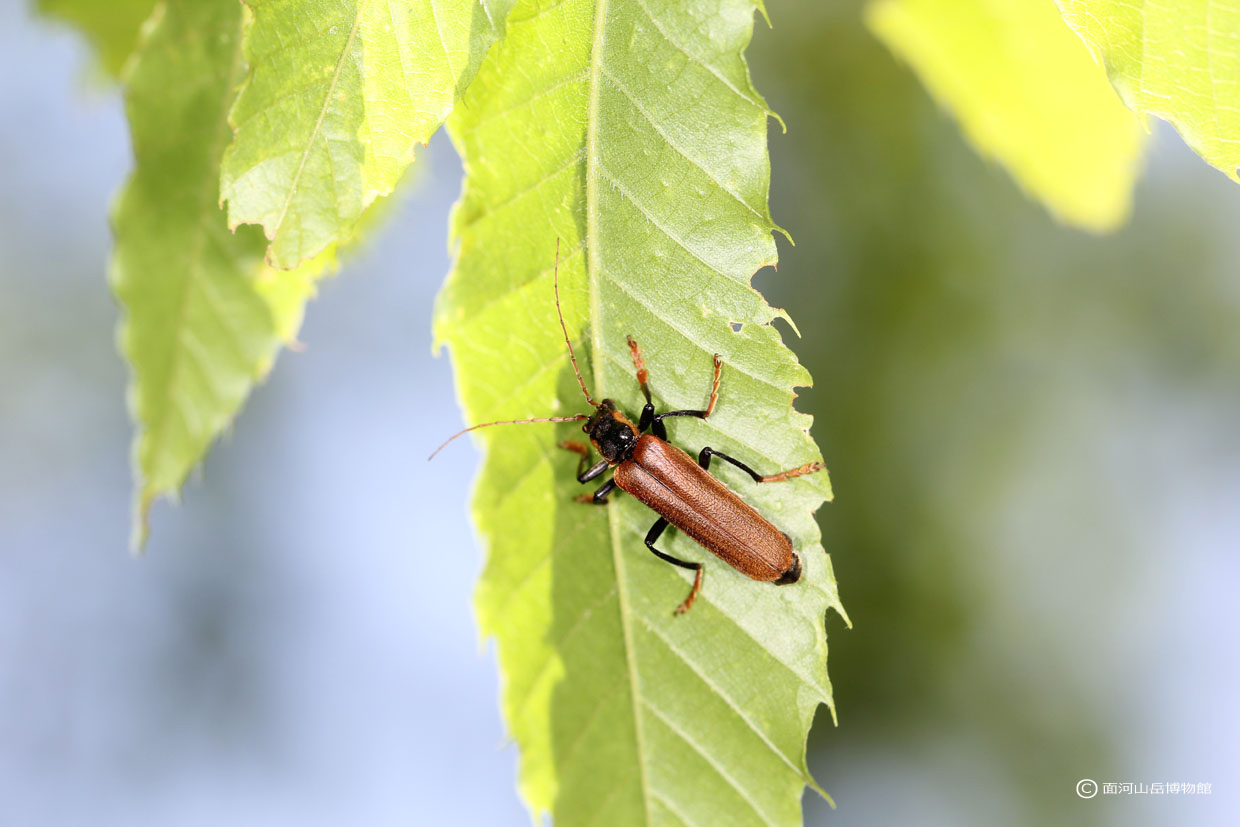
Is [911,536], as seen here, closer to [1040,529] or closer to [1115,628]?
[1040,529]

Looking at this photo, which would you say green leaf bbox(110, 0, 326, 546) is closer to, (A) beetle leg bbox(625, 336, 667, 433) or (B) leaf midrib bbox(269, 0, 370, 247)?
(B) leaf midrib bbox(269, 0, 370, 247)

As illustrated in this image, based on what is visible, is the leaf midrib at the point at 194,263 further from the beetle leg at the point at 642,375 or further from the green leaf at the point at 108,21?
the beetle leg at the point at 642,375

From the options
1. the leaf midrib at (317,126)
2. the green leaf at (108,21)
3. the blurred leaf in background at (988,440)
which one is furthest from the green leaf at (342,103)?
the blurred leaf in background at (988,440)

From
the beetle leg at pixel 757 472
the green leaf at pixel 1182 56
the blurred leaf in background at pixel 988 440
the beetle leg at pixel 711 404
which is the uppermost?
the green leaf at pixel 1182 56

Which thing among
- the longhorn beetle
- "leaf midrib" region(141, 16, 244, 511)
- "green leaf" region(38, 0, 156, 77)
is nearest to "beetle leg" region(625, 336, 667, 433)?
the longhorn beetle

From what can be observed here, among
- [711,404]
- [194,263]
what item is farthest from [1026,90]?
[194,263]

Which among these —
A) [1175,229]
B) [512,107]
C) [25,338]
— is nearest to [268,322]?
[512,107]

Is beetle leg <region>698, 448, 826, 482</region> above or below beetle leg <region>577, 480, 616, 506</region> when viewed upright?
above

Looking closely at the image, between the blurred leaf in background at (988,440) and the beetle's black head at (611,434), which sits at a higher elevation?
the beetle's black head at (611,434)
